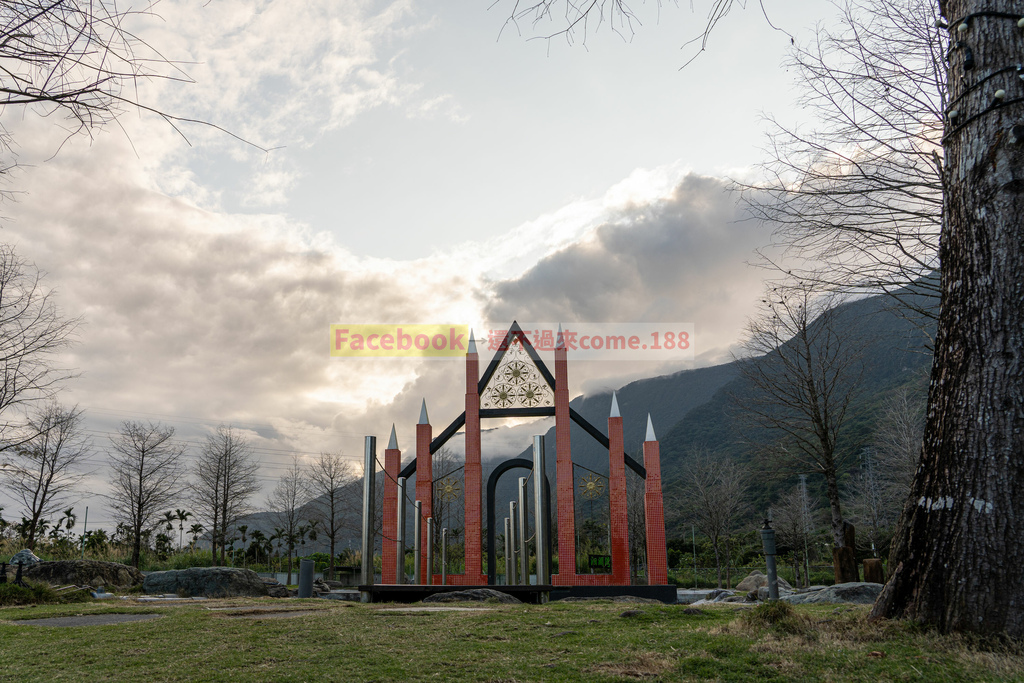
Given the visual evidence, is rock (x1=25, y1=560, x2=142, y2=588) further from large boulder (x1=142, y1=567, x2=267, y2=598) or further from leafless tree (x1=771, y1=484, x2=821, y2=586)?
leafless tree (x1=771, y1=484, x2=821, y2=586)

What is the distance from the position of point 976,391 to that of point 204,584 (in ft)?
50.1

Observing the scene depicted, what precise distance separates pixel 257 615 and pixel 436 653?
3.90 m

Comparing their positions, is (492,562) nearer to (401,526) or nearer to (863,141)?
(401,526)

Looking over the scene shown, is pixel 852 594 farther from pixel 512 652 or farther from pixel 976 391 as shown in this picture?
pixel 512 652

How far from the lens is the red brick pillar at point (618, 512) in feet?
54.4

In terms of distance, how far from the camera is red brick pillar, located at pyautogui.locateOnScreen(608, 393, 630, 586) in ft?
54.4

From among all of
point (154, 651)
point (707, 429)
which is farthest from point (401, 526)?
point (707, 429)

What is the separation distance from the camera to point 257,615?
23.1ft

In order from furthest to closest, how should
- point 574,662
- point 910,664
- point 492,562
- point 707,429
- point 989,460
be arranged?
point 707,429
point 492,562
point 989,460
point 574,662
point 910,664

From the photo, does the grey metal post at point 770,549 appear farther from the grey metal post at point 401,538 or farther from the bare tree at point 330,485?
the bare tree at point 330,485

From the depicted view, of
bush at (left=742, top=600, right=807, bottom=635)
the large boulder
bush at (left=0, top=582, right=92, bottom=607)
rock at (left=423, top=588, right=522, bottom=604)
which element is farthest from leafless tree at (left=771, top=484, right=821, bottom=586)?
bush at (left=742, top=600, right=807, bottom=635)

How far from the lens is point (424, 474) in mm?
18094

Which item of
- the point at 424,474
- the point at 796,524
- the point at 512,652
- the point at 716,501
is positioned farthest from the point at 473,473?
the point at 796,524

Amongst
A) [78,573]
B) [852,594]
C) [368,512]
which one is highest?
[368,512]
